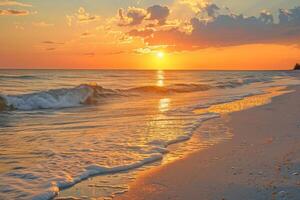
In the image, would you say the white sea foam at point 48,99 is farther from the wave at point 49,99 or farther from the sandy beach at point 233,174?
the sandy beach at point 233,174

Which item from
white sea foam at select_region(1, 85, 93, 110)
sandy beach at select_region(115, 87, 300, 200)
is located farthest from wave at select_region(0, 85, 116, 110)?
sandy beach at select_region(115, 87, 300, 200)

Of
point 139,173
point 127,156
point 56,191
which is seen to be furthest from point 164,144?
point 56,191

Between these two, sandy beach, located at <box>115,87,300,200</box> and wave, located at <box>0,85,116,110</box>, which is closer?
sandy beach, located at <box>115,87,300,200</box>

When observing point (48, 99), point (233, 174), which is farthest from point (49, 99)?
point (233, 174)

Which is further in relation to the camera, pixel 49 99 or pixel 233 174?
pixel 49 99

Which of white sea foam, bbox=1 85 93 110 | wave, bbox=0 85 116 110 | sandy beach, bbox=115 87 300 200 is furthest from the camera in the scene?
white sea foam, bbox=1 85 93 110

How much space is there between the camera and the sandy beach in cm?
452

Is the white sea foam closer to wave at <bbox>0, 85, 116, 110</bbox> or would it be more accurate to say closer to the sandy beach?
wave at <bbox>0, 85, 116, 110</bbox>

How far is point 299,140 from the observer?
24.8 feet

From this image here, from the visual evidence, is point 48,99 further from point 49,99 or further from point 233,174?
point 233,174

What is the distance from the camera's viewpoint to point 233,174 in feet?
17.4

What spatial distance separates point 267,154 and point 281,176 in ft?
4.91

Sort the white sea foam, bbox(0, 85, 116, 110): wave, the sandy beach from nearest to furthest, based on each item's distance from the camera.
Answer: the sandy beach → bbox(0, 85, 116, 110): wave → the white sea foam

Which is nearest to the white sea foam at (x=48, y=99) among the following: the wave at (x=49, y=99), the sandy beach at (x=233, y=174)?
the wave at (x=49, y=99)
